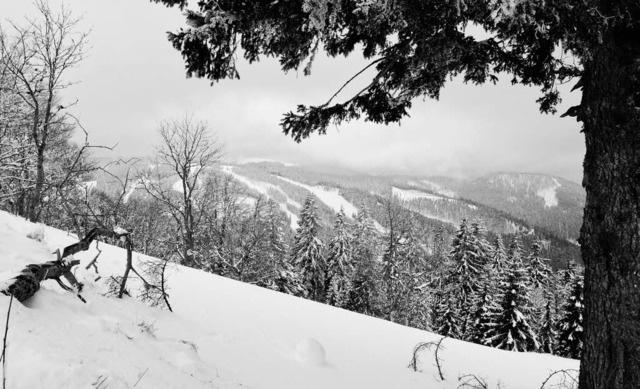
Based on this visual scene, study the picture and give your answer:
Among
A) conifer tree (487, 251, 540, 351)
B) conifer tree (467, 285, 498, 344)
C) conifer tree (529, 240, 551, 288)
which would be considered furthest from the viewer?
conifer tree (529, 240, 551, 288)

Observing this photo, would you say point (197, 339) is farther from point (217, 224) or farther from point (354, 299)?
point (354, 299)

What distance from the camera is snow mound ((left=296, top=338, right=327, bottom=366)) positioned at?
13.7ft

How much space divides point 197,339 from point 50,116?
12.6 meters

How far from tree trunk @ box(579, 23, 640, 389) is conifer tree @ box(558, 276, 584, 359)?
24276 millimetres

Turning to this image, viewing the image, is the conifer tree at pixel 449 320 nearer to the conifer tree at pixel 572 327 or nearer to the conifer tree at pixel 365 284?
the conifer tree at pixel 365 284

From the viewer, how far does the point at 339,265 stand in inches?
1243

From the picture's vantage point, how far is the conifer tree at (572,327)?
73.8ft

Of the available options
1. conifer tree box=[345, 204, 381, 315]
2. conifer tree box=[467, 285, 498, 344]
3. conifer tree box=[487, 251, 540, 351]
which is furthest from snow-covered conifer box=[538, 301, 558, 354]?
conifer tree box=[345, 204, 381, 315]

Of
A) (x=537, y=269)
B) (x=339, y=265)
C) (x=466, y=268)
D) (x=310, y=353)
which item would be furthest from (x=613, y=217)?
(x=537, y=269)

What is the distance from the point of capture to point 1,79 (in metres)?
10.2

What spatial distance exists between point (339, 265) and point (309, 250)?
12.2 feet

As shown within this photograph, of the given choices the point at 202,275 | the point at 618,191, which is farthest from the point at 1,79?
the point at 618,191

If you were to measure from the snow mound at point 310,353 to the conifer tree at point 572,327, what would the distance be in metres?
24.0

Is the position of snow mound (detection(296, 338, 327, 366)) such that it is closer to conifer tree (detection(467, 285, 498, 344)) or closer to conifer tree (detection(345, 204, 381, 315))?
conifer tree (detection(467, 285, 498, 344))
